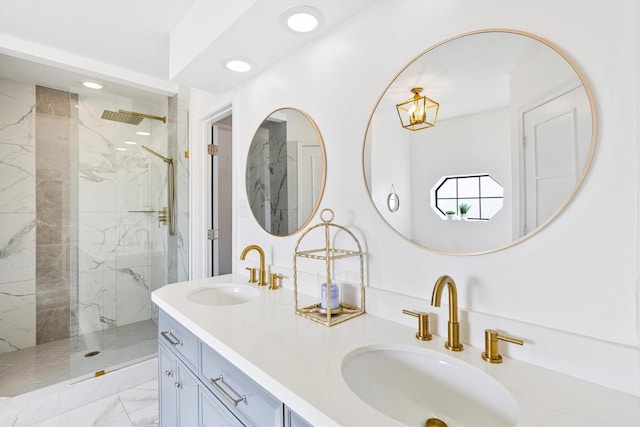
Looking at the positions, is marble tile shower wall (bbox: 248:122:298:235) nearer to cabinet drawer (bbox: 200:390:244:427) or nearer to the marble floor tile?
cabinet drawer (bbox: 200:390:244:427)

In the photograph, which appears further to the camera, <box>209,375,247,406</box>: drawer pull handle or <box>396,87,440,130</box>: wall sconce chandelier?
<box>396,87,440,130</box>: wall sconce chandelier

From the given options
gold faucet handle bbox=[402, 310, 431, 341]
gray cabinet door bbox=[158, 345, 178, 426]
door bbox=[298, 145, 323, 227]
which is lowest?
gray cabinet door bbox=[158, 345, 178, 426]

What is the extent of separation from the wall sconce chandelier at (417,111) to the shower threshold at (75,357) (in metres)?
2.53

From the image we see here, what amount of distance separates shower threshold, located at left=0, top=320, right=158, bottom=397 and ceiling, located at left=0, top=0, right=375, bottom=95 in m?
2.04

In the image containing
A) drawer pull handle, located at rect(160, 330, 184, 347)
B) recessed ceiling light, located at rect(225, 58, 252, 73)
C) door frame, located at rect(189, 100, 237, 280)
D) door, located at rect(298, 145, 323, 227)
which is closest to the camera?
drawer pull handle, located at rect(160, 330, 184, 347)

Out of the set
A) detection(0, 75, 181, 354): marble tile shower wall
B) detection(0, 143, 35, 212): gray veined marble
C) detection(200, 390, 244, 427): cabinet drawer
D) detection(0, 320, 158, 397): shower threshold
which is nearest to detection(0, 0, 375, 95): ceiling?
detection(0, 75, 181, 354): marble tile shower wall

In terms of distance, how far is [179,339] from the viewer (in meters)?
1.33

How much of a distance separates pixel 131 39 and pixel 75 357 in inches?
90.6

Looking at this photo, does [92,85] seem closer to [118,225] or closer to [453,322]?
[118,225]

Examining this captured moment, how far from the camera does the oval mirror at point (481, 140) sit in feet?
2.59

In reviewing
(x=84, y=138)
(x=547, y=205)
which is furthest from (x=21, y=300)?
(x=547, y=205)

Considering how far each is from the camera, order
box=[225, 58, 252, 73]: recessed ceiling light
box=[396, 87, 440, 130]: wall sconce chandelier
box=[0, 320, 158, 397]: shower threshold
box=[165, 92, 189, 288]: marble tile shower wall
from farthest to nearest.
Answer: box=[165, 92, 189, 288]: marble tile shower wall → box=[0, 320, 158, 397]: shower threshold → box=[225, 58, 252, 73]: recessed ceiling light → box=[396, 87, 440, 130]: wall sconce chandelier

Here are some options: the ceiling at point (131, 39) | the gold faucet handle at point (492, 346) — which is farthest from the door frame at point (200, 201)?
the gold faucet handle at point (492, 346)

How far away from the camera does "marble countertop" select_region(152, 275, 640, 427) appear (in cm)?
62
